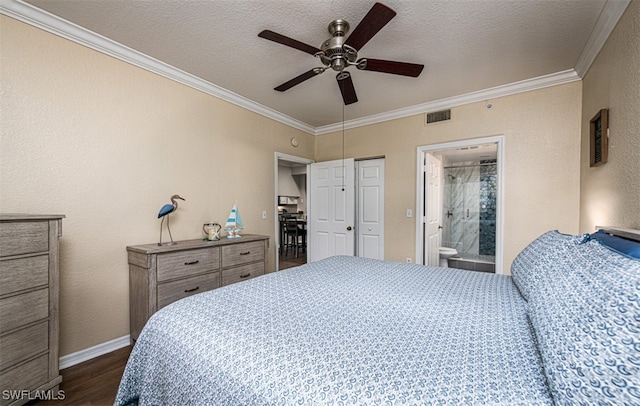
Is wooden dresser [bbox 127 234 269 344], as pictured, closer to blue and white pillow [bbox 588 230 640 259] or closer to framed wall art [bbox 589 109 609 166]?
blue and white pillow [bbox 588 230 640 259]

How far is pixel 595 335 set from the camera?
24.0 inches

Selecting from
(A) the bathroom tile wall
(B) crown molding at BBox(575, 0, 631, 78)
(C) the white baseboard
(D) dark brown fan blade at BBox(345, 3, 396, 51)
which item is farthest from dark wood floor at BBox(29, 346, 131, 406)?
(A) the bathroom tile wall

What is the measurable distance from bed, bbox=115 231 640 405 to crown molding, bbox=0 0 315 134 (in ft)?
7.22

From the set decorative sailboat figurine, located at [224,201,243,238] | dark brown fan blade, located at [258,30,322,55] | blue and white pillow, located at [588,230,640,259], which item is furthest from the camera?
decorative sailboat figurine, located at [224,201,243,238]

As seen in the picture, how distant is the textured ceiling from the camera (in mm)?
1725

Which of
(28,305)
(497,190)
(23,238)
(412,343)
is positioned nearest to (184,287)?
(28,305)

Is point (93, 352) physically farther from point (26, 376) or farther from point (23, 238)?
point (23, 238)

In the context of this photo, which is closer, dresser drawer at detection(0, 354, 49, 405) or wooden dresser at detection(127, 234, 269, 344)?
dresser drawer at detection(0, 354, 49, 405)

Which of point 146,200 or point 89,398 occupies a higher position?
point 146,200

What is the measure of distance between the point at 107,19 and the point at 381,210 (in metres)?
3.42

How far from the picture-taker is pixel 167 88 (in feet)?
8.31

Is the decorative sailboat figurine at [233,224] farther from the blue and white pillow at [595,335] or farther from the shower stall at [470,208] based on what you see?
the shower stall at [470,208]

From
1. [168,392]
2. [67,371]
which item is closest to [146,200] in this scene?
[67,371]

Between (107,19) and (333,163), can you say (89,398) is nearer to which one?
(107,19)
